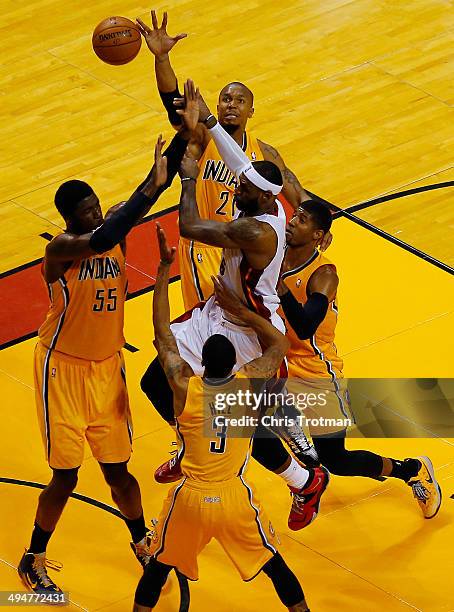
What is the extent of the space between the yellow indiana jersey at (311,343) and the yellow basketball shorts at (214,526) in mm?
1361

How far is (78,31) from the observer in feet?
47.9

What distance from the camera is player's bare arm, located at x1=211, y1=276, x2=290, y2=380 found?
25.8 feet

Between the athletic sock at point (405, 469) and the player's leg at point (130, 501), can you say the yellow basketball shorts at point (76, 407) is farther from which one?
the athletic sock at point (405, 469)

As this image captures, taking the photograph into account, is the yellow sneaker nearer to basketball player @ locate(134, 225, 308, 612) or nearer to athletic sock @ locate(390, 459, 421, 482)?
athletic sock @ locate(390, 459, 421, 482)

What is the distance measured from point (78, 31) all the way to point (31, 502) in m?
6.61

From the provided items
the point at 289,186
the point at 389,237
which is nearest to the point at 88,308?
the point at 289,186

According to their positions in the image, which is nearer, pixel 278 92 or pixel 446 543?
pixel 446 543

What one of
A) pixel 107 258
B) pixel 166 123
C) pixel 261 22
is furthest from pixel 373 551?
pixel 261 22

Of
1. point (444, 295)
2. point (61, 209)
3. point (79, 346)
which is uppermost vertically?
point (61, 209)

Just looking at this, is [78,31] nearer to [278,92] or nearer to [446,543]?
[278,92]

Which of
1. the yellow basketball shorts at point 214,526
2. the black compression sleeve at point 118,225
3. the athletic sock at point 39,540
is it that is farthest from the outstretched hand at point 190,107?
the athletic sock at point 39,540

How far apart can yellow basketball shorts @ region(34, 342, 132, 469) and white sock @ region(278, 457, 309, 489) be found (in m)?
0.98

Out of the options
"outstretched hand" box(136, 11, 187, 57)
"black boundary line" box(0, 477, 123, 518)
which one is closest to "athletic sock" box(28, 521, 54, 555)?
"black boundary line" box(0, 477, 123, 518)

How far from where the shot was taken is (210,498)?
24.6ft
